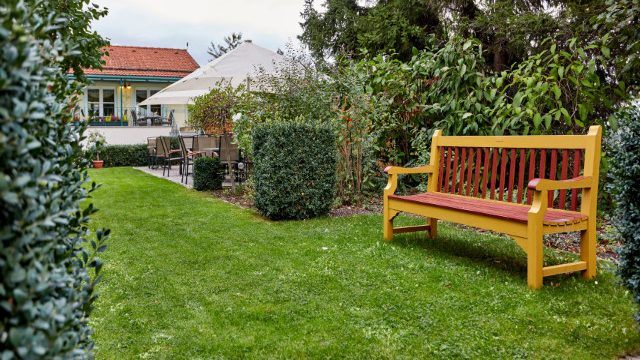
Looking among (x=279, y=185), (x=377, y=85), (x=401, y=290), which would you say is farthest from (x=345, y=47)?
(x=401, y=290)

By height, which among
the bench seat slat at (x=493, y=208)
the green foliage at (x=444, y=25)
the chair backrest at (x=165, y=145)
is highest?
the green foliage at (x=444, y=25)

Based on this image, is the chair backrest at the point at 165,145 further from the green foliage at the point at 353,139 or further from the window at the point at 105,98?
the window at the point at 105,98

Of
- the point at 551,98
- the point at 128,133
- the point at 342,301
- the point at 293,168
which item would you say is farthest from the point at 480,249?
the point at 128,133

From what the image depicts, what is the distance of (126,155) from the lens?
16.4 meters

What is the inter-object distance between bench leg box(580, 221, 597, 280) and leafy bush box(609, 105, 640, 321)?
3.45 feet

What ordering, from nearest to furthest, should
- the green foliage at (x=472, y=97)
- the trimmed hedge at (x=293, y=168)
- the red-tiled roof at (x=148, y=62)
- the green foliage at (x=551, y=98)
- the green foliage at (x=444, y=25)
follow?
1. the green foliage at (x=551, y=98)
2. the green foliage at (x=472, y=97)
3. the trimmed hedge at (x=293, y=168)
4. the green foliage at (x=444, y=25)
5. the red-tiled roof at (x=148, y=62)

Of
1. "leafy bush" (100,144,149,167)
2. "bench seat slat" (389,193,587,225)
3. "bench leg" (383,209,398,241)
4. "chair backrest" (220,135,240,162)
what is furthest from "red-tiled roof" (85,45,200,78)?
"bench seat slat" (389,193,587,225)

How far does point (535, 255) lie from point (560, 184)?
542 mm

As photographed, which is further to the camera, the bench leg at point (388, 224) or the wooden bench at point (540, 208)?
the bench leg at point (388, 224)

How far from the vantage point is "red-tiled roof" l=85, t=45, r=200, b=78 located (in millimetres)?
23425

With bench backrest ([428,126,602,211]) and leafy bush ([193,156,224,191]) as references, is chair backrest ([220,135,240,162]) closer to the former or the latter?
leafy bush ([193,156,224,191])

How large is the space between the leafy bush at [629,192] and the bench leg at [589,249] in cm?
105

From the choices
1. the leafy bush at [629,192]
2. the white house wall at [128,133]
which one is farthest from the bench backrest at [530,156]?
the white house wall at [128,133]

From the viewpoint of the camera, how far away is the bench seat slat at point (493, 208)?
3576 millimetres
